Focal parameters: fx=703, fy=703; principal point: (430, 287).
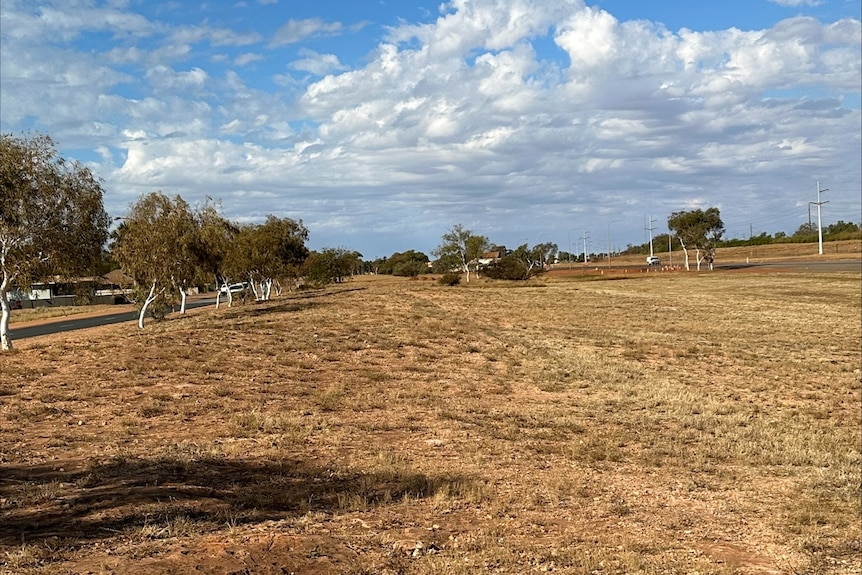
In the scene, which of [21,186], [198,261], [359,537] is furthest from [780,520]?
[198,261]

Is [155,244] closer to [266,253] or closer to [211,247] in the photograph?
[211,247]

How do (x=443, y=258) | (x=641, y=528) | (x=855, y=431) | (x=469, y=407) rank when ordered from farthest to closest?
(x=443, y=258) → (x=469, y=407) → (x=855, y=431) → (x=641, y=528)

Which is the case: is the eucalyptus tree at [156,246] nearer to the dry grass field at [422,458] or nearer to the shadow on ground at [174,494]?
the dry grass field at [422,458]

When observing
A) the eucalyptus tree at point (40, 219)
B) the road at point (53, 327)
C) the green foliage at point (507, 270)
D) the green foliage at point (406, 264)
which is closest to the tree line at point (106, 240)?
the eucalyptus tree at point (40, 219)

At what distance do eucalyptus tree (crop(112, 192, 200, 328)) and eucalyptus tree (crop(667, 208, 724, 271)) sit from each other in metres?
74.4

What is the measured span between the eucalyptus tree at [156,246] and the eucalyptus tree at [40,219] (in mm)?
4439

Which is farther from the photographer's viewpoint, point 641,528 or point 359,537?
point 641,528

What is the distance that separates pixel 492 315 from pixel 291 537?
29.3 meters

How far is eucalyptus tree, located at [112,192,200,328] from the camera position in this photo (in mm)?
25859

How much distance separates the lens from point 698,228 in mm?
88688

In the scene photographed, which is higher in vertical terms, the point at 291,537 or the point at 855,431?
the point at 291,537

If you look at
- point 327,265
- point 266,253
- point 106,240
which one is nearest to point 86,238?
point 106,240

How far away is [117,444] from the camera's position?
10.1m

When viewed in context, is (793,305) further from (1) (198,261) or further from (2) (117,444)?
(2) (117,444)
